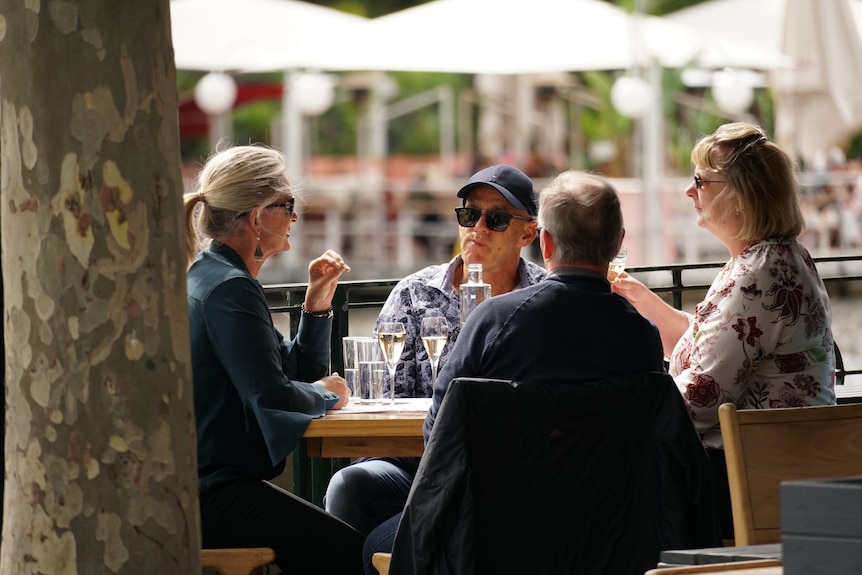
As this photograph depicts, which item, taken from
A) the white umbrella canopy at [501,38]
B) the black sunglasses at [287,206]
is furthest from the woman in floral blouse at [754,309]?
the white umbrella canopy at [501,38]

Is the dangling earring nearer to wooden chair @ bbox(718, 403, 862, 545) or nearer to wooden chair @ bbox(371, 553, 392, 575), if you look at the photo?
wooden chair @ bbox(371, 553, 392, 575)

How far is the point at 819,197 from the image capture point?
1902 centimetres

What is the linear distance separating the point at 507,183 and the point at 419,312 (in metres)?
0.52

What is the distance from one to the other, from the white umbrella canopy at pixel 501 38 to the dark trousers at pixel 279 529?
25.2 ft

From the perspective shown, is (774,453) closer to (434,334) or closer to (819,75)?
(434,334)

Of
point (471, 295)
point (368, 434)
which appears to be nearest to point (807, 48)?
point (471, 295)

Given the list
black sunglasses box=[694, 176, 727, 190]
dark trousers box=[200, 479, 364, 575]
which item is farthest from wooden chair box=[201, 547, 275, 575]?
black sunglasses box=[694, 176, 727, 190]

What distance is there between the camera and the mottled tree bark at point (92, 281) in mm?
2512

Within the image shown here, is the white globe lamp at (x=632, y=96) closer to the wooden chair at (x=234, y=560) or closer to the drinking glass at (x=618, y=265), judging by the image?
the drinking glass at (x=618, y=265)

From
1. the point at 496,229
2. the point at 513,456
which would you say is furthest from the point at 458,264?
the point at 513,456

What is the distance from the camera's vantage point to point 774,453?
295 centimetres

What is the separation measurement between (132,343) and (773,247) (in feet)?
6.89

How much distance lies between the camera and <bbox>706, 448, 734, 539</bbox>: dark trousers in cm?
371

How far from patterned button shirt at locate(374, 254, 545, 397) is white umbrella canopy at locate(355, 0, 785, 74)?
6.63m
